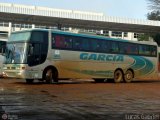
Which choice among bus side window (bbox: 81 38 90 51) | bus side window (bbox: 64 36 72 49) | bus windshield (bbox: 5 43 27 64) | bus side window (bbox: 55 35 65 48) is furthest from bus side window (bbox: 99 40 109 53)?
bus windshield (bbox: 5 43 27 64)

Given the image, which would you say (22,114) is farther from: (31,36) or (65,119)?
Answer: (31,36)

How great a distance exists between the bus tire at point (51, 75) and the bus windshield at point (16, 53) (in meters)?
1.67

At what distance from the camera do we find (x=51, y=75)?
25141 millimetres

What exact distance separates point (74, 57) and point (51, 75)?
211 cm

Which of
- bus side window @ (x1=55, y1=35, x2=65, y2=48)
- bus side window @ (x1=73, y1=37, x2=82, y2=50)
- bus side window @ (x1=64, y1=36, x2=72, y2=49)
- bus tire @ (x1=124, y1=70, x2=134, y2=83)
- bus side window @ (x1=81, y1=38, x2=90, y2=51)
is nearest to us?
bus side window @ (x1=55, y1=35, x2=65, y2=48)

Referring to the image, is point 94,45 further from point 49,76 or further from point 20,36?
point 20,36

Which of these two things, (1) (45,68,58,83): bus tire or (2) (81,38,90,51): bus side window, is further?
(2) (81,38,90,51): bus side window

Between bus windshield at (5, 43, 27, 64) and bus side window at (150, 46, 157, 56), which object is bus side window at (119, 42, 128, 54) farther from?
bus windshield at (5, 43, 27, 64)

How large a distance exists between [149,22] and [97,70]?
83.6 ft

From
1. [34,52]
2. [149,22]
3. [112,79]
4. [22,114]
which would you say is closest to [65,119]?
[22,114]

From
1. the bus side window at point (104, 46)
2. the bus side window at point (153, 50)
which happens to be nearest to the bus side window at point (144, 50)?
the bus side window at point (153, 50)

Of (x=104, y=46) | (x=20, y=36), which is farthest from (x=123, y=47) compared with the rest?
(x=20, y=36)

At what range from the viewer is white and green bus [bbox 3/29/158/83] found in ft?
79.0

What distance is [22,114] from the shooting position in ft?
33.6
